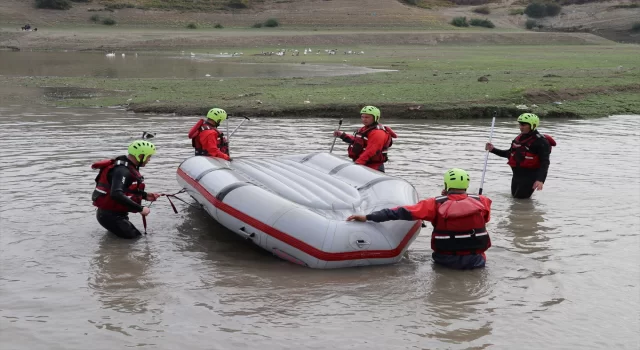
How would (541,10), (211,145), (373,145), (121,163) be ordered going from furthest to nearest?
(541,10)
(211,145)
(373,145)
(121,163)

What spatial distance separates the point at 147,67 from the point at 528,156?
25284 mm

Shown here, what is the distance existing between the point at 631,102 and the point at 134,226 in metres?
16.7

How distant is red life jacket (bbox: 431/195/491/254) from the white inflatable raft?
0.39 metres

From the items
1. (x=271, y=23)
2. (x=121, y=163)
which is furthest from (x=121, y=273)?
(x=271, y=23)

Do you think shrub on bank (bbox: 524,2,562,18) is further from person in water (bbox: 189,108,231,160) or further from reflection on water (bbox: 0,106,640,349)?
person in water (bbox: 189,108,231,160)

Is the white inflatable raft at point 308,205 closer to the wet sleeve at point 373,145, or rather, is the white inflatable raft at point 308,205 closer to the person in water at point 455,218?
the person in water at point 455,218

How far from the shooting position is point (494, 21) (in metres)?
73.2

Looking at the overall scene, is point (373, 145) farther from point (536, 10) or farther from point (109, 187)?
point (536, 10)

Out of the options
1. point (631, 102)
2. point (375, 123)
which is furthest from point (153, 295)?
point (631, 102)

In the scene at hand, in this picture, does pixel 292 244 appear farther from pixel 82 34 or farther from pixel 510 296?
pixel 82 34

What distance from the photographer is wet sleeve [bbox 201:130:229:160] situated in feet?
35.7

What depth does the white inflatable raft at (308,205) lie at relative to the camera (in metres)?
7.70

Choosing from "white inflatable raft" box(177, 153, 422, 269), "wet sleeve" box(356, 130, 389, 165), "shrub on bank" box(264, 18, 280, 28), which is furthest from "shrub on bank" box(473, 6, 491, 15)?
"white inflatable raft" box(177, 153, 422, 269)

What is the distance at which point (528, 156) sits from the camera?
36.3 ft
